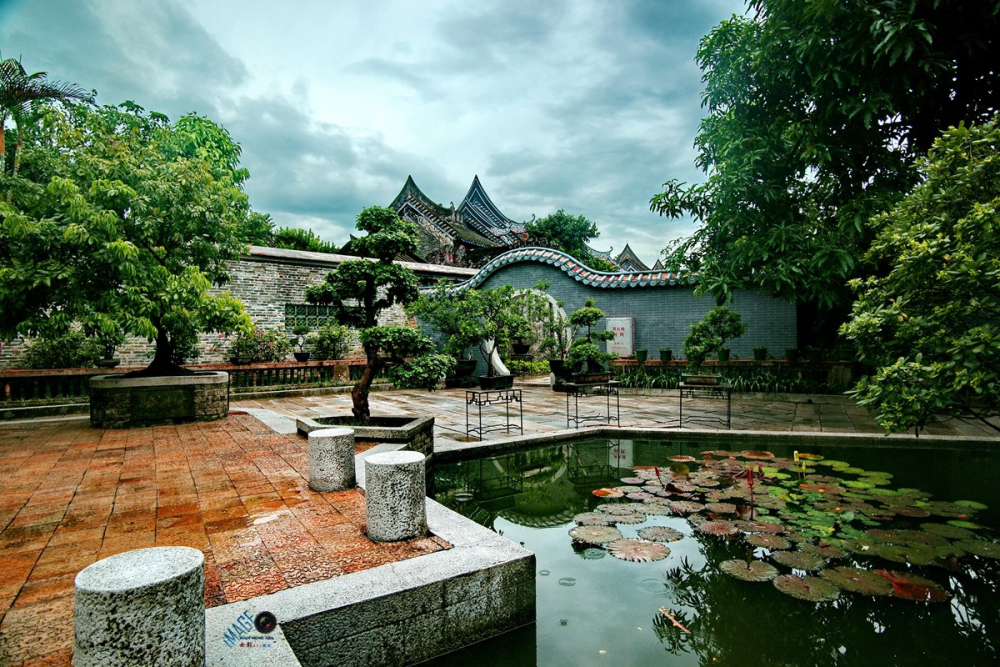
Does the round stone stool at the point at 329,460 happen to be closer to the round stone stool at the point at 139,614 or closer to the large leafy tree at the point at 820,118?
the round stone stool at the point at 139,614

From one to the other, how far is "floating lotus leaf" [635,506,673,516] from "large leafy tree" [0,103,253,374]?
5513mm

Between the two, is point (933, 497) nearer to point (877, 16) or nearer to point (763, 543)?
point (763, 543)

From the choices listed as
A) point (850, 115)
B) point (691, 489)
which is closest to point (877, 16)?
point (850, 115)

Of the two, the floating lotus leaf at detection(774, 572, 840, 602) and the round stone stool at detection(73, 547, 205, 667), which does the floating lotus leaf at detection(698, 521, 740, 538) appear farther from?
the round stone stool at detection(73, 547, 205, 667)

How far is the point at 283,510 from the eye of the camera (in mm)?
3420

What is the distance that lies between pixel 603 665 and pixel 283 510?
2.18 metres

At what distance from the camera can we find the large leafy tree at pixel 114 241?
5.63m

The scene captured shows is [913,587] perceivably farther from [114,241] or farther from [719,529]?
[114,241]

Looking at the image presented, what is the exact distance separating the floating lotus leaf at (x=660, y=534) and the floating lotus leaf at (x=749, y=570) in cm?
41

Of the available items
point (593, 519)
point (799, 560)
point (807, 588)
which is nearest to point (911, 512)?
point (799, 560)

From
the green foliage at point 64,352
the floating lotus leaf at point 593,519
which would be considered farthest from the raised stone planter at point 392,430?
the green foliage at point 64,352

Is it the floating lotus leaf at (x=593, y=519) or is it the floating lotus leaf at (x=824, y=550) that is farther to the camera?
the floating lotus leaf at (x=593, y=519)

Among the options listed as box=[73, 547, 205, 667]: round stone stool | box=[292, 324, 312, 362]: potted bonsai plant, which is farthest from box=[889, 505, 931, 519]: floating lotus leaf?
box=[292, 324, 312, 362]: potted bonsai plant

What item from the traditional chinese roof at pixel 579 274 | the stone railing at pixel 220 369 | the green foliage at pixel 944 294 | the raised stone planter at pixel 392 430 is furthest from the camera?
the traditional chinese roof at pixel 579 274
